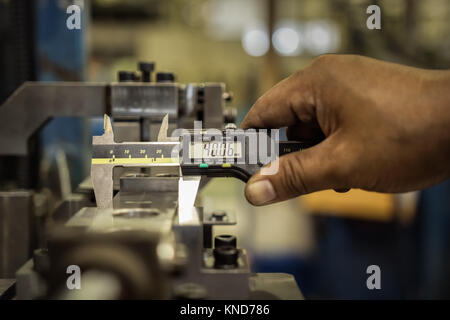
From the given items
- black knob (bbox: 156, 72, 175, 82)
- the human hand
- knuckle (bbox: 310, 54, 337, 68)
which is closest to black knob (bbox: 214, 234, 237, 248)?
the human hand

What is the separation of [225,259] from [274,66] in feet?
10.2

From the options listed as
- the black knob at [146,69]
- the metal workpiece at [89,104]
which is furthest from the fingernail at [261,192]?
the black knob at [146,69]

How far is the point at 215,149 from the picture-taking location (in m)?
0.91

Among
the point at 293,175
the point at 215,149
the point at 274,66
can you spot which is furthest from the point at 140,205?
the point at 274,66

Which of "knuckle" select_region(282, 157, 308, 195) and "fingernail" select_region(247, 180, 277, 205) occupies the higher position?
"knuckle" select_region(282, 157, 308, 195)

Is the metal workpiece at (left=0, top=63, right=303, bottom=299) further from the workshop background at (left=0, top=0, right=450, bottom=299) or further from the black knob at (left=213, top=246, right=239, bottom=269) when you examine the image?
the workshop background at (left=0, top=0, right=450, bottom=299)

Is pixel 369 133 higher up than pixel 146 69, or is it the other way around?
pixel 146 69

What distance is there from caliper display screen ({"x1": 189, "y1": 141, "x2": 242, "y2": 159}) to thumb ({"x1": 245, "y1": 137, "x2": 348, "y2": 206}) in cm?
7

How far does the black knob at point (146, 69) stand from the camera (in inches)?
46.5

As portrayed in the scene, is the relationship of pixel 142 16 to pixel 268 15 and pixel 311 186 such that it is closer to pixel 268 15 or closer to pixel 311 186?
pixel 268 15

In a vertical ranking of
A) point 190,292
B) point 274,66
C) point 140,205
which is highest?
point 274,66

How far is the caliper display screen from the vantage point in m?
0.90

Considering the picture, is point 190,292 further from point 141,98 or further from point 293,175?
point 141,98

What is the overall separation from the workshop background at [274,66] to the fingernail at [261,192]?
24cm
